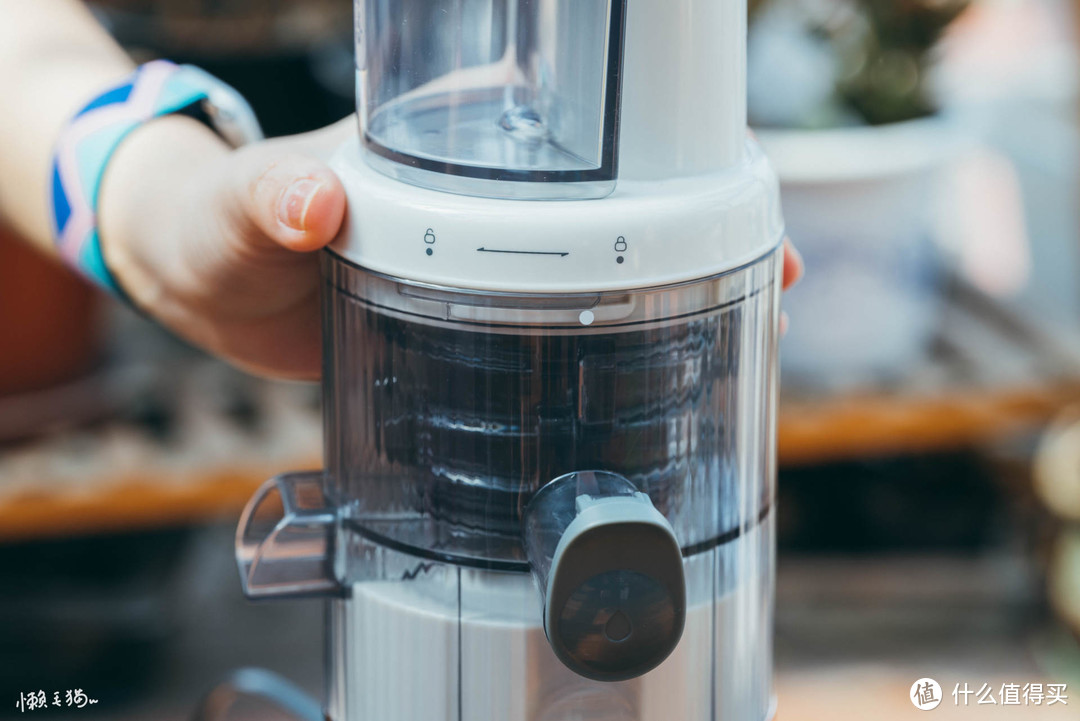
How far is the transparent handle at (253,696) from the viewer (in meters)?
0.50

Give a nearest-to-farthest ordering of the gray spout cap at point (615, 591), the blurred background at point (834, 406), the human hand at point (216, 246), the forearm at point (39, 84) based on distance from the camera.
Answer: the gray spout cap at point (615, 591) < the human hand at point (216, 246) < the forearm at point (39, 84) < the blurred background at point (834, 406)

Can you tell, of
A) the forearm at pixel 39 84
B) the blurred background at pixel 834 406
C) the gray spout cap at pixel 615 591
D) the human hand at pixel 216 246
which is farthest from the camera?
the blurred background at pixel 834 406

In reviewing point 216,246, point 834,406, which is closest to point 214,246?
point 216,246

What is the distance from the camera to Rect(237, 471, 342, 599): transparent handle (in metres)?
0.40

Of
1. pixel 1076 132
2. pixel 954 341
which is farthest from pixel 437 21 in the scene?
pixel 1076 132

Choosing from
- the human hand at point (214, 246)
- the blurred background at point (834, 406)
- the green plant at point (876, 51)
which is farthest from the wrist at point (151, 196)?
the green plant at point (876, 51)

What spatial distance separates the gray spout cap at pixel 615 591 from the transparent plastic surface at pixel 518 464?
4 cm

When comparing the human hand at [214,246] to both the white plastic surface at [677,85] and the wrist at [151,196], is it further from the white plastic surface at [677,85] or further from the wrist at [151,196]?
the white plastic surface at [677,85]

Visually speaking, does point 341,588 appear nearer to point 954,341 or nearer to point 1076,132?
point 954,341

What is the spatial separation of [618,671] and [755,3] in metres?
0.79

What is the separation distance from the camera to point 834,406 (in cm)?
104

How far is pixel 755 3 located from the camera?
1004 millimetres

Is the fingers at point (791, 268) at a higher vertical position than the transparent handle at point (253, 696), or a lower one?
higher

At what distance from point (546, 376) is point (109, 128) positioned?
0.30 metres
